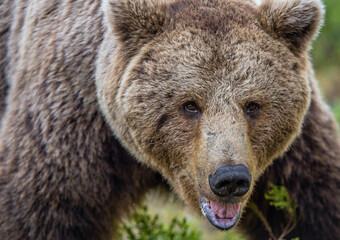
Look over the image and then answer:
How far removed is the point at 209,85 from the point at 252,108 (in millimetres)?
359

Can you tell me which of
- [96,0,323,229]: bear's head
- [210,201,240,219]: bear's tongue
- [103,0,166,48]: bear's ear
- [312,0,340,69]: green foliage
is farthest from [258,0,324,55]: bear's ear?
[312,0,340,69]: green foliage

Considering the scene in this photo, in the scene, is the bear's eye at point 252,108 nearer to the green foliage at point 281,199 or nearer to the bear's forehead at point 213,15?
the bear's forehead at point 213,15

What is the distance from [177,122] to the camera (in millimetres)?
4906

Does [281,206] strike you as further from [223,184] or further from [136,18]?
[136,18]

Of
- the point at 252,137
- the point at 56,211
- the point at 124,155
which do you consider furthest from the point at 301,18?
the point at 56,211

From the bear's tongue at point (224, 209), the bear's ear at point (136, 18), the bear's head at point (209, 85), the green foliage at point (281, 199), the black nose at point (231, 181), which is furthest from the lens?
the green foliage at point (281, 199)

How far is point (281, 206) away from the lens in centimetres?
563

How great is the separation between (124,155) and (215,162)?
53.7 inches

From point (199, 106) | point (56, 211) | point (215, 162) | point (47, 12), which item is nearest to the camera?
point (215, 162)

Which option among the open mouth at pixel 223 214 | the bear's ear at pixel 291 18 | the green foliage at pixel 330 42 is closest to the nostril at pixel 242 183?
the open mouth at pixel 223 214

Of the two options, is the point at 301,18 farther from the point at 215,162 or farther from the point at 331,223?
the point at 331,223

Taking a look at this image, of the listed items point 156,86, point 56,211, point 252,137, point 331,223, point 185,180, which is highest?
→ point 156,86

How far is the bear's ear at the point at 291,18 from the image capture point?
504 centimetres

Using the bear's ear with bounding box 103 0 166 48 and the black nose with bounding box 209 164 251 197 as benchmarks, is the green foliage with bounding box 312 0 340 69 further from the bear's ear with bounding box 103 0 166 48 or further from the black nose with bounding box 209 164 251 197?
the black nose with bounding box 209 164 251 197
